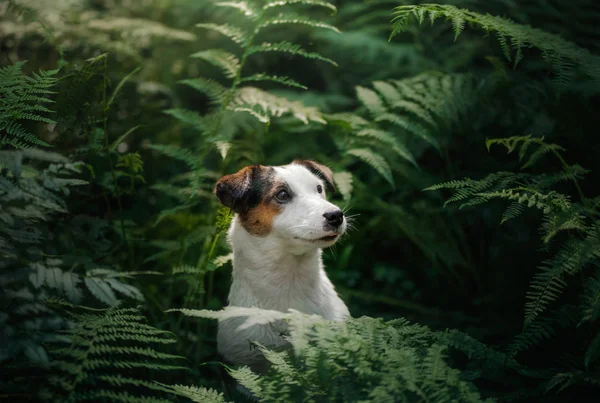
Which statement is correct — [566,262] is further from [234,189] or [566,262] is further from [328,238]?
[234,189]

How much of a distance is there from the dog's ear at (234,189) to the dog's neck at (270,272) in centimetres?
24

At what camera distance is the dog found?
343cm

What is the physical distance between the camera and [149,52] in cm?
679

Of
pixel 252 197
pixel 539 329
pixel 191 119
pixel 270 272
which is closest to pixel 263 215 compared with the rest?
pixel 252 197

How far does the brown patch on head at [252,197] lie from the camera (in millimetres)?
3557

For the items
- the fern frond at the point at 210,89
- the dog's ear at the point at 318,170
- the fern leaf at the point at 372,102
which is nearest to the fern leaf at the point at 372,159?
the dog's ear at the point at 318,170

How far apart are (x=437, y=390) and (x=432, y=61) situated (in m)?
4.57

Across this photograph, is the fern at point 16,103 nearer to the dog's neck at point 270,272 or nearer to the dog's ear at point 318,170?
the dog's neck at point 270,272

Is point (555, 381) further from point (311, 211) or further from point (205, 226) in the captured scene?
point (205, 226)

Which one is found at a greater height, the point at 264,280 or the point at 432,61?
the point at 432,61

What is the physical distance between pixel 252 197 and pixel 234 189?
0.51 feet

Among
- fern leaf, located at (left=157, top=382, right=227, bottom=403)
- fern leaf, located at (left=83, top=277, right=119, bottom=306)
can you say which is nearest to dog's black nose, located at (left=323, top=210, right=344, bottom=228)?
fern leaf, located at (left=157, top=382, right=227, bottom=403)

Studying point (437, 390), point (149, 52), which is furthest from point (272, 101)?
point (149, 52)

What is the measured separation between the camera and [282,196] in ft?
Result: 11.8
